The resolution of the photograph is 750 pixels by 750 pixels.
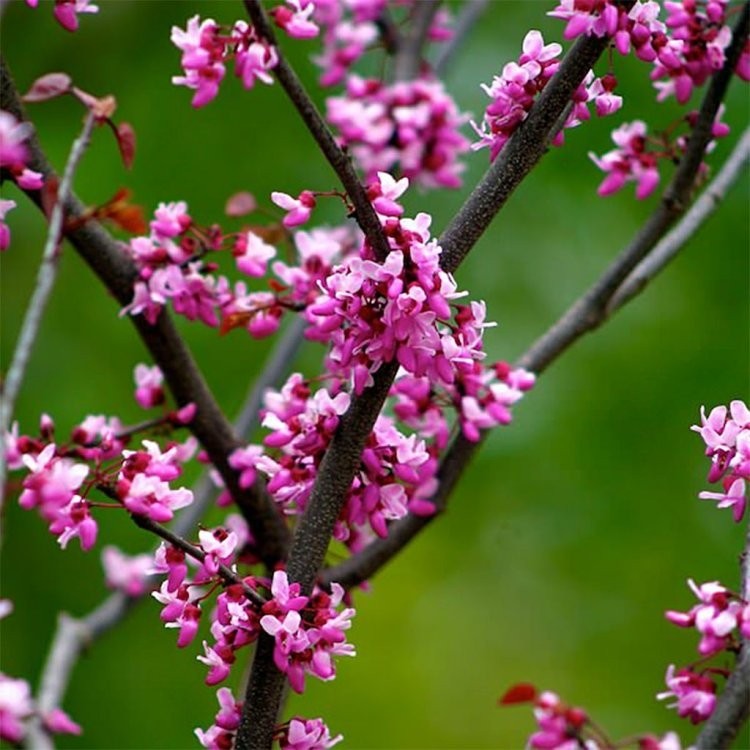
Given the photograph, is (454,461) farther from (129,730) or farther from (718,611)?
(129,730)

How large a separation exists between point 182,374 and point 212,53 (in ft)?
1.34

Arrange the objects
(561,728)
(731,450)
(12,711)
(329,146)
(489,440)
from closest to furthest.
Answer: (12,711) → (561,728) → (329,146) → (731,450) → (489,440)

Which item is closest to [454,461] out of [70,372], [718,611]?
[718,611]

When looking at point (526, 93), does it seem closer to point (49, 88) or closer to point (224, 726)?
point (49, 88)

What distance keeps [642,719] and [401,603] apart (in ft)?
2.13

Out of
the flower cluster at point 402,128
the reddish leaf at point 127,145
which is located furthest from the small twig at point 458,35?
the reddish leaf at point 127,145

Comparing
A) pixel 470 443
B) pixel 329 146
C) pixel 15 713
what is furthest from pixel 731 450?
pixel 15 713

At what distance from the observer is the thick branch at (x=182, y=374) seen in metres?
1.39

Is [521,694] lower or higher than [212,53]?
lower

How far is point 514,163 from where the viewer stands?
1.07 m

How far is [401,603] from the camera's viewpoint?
3.21 m

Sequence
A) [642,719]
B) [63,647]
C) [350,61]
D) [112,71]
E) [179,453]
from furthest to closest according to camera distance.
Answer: [112,71], [642,719], [350,61], [179,453], [63,647]

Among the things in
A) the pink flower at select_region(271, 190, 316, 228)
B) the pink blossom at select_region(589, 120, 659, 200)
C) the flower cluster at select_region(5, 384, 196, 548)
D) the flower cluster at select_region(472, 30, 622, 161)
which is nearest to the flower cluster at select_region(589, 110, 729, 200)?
the pink blossom at select_region(589, 120, 659, 200)

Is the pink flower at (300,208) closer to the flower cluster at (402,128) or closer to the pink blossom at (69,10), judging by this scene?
the pink blossom at (69,10)
